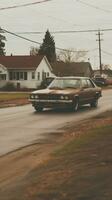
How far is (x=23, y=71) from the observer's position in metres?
72.9

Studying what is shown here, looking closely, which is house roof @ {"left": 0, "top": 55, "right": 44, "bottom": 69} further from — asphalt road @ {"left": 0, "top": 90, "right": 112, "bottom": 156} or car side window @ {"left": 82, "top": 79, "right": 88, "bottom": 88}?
asphalt road @ {"left": 0, "top": 90, "right": 112, "bottom": 156}

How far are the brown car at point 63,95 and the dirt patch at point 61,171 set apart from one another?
10670 millimetres

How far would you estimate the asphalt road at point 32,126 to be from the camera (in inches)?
589

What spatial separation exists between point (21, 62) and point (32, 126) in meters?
54.4

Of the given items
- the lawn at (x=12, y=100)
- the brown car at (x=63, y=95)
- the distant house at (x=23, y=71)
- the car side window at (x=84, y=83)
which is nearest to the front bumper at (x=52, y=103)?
the brown car at (x=63, y=95)

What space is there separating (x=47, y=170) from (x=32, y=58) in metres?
64.3

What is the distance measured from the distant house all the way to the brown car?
44.8m

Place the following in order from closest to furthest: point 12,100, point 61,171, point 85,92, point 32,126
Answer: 1. point 61,171
2. point 32,126
3. point 85,92
4. point 12,100

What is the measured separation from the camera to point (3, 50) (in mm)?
110875

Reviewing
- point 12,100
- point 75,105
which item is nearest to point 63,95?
point 75,105

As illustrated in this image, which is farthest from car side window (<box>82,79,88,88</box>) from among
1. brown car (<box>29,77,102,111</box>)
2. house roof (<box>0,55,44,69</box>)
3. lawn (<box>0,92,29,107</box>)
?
house roof (<box>0,55,44,69</box>)

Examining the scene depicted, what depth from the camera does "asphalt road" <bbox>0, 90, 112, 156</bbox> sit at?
49.1ft

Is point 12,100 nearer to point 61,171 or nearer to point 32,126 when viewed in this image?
point 32,126

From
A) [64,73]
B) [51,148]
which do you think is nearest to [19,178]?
[51,148]
